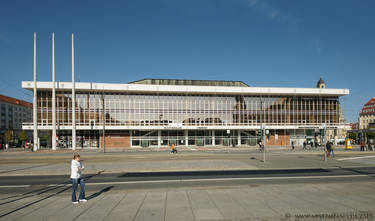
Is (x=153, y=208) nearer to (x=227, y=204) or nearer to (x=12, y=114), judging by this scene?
(x=227, y=204)

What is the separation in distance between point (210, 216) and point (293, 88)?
52948 millimetres

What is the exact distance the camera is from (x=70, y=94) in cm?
4878

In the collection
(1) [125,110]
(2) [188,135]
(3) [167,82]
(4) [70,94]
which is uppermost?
(3) [167,82]

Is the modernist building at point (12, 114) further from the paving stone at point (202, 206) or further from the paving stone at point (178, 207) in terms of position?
the paving stone at point (202, 206)

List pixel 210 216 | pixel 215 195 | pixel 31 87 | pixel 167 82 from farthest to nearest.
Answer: pixel 167 82 < pixel 31 87 < pixel 215 195 < pixel 210 216

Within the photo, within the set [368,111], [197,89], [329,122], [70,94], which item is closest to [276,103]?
[329,122]

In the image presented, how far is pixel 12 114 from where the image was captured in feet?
339

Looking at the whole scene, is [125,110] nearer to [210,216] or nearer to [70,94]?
[70,94]

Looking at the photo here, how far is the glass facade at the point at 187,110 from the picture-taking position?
48281mm

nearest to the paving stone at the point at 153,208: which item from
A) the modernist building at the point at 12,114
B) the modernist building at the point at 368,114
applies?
the modernist building at the point at 12,114

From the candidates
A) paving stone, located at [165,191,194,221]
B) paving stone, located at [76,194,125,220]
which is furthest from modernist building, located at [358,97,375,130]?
paving stone, located at [76,194,125,220]

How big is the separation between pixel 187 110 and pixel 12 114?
9676 cm

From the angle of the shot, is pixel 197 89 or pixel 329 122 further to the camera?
pixel 329 122

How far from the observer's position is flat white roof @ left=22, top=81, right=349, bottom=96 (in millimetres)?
46625
